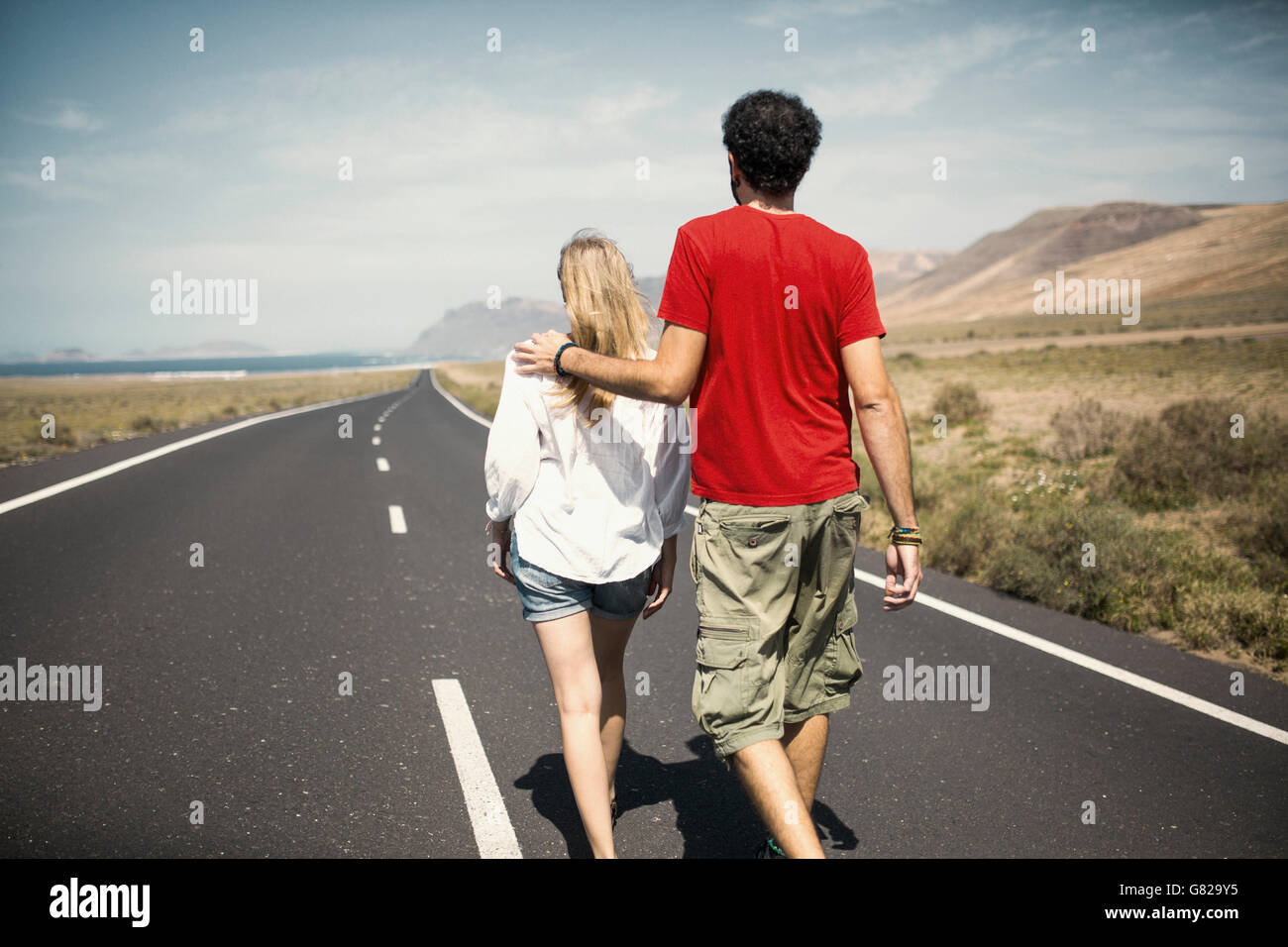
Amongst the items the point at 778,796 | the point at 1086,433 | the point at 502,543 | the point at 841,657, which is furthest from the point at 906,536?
the point at 1086,433

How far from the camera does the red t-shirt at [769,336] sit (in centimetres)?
229

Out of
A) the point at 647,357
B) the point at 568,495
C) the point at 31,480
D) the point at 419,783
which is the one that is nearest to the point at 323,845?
the point at 419,783

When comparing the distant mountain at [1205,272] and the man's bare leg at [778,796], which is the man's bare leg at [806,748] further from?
the distant mountain at [1205,272]

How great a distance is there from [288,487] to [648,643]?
24.8 ft

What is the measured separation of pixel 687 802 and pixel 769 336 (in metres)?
2.06

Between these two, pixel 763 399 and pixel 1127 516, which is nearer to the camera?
pixel 763 399

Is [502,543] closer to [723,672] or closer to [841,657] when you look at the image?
[723,672]

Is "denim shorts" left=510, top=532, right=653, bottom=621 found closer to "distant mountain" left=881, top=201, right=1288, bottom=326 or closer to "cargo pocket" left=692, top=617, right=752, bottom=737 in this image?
"cargo pocket" left=692, top=617, right=752, bottom=737

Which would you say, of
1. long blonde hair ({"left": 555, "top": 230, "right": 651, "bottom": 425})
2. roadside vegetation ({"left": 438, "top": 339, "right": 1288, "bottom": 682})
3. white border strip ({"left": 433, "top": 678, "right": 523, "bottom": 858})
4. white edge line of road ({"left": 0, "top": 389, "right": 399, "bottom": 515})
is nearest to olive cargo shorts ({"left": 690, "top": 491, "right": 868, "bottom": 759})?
long blonde hair ({"left": 555, "top": 230, "right": 651, "bottom": 425})

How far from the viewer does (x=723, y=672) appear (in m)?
2.37

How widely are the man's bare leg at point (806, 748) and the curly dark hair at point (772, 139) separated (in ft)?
5.21

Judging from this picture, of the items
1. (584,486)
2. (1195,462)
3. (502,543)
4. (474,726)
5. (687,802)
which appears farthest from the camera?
(1195,462)
